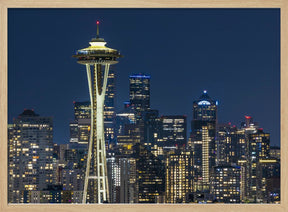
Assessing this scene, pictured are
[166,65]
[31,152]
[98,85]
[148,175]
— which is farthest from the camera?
[166,65]

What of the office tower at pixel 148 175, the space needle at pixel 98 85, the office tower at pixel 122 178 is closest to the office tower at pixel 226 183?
the office tower at pixel 148 175

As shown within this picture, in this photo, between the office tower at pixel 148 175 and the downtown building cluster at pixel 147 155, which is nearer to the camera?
the downtown building cluster at pixel 147 155

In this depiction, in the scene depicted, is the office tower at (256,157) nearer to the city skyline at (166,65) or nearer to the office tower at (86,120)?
the city skyline at (166,65)

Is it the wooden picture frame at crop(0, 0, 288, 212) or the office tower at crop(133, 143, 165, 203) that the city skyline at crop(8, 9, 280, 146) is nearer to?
the office tower at crop(133, 143, 165, 203)

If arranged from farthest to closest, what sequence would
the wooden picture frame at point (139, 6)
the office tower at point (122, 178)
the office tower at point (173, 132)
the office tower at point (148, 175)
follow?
the office tower at point (148, 175) → the office tower at point (122, 178) → the office tower at point (173, 132) → the wooden picture frame at point (139, 6)

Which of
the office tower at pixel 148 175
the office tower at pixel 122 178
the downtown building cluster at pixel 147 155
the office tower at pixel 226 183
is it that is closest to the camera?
the office tower at pixel 226 183

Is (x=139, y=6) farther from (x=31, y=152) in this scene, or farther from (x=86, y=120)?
(x=31, y=152)

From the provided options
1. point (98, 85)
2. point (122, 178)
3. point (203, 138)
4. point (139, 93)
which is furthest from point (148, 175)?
point (98, 85)
